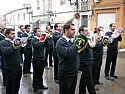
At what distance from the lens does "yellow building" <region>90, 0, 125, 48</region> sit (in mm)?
23953

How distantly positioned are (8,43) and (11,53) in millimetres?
239

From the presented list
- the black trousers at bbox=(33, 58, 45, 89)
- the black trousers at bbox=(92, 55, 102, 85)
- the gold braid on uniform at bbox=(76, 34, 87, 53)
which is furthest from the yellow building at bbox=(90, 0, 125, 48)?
the gold braid on uniform at bbox=(76, 34, 87, 53)

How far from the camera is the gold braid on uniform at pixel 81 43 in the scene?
19.4 ft

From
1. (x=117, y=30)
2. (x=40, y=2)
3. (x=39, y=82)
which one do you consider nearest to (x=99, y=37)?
(x=117, y=30)

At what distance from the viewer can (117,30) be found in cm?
1012

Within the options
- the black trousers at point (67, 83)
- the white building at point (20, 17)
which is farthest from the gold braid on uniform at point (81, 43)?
the white building at point (20, 17)

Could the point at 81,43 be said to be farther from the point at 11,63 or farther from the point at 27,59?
the point at 27,59

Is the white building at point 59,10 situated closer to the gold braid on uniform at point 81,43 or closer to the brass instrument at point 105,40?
the brass instrument at point 105,40

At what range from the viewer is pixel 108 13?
2570cm

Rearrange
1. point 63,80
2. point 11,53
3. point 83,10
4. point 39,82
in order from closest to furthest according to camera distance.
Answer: point 63,80, point 11,53, point 39,82, point 83,10

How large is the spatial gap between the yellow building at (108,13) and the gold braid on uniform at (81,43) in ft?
57.4

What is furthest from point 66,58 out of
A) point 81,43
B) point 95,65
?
point 95,65

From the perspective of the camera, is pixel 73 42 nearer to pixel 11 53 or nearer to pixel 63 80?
pixel 63 80

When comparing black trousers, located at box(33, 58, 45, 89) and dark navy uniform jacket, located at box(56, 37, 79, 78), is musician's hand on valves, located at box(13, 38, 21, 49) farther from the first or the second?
black trousers, located at box(33, 58, 45, 89)
